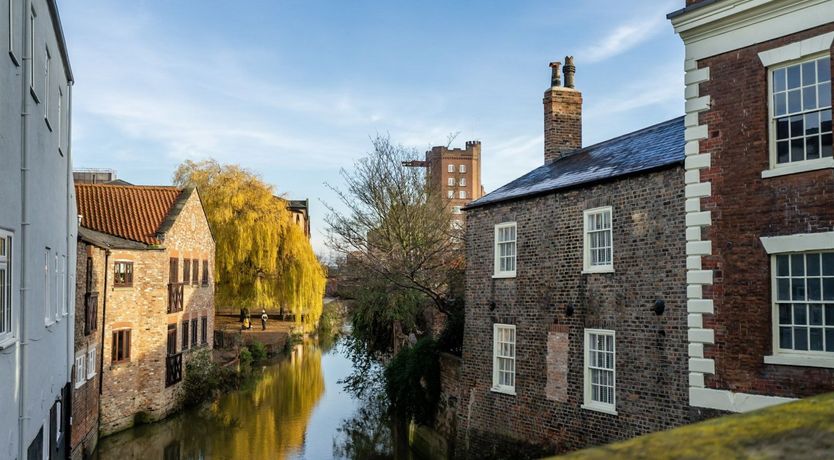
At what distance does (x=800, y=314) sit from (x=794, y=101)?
9.91 feet

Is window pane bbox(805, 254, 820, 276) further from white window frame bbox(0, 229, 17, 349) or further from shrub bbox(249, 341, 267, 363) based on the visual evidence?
shrub bbox(249, 341, 267, 363)

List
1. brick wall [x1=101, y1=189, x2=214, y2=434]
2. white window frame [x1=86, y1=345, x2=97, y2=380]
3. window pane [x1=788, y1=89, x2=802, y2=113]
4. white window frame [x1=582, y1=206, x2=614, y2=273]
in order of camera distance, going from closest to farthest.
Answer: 1. window pane [x1=788, y1=89, x2=802, y2=113]
2. white window frame [x1=582, y1=206, x2=614, y2=273]
3. white window frame [x1=86, y1=345, x2=97, y2=380]
4. brick wall [x1=101, y1=189, x2=214, y2=434]

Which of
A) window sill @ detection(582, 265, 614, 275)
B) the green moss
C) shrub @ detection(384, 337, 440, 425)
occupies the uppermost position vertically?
window sill @ detection(582, 265, 614, 275)

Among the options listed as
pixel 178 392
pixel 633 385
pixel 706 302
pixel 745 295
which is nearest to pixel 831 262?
pixel 745 295

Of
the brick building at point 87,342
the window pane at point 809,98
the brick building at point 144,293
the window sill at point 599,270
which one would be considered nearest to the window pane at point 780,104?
the window pane at point 809,98

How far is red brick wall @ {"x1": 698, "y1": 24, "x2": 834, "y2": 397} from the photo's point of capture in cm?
1004

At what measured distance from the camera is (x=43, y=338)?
10656 mm

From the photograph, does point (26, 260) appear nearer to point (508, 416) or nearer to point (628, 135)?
point (508, 416)

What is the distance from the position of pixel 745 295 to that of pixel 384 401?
1974 cm

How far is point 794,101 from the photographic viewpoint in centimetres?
1030

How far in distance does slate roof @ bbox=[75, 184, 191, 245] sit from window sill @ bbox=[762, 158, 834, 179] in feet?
71.5

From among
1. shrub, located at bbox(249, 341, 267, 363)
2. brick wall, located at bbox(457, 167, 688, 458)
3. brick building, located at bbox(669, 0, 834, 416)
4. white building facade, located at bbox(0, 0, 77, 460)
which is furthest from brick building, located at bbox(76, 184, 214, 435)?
brick building, located at bbox(669, 0, 834, 416)

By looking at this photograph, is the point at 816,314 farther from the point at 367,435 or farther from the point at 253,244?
the point at 253,244

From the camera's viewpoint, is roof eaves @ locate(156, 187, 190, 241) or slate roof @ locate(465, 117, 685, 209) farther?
roof eaves @ locate(156, 187, 190, 241)
